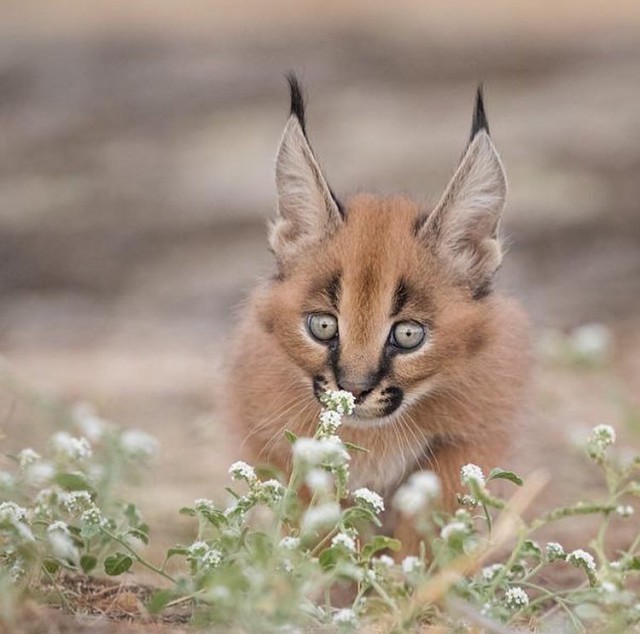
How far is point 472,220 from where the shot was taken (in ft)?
18.7

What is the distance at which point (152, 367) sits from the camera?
10531mm

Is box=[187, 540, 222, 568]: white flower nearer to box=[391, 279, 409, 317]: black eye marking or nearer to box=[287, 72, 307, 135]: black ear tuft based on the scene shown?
box=[391, 279, 409, 317]: black eye marking

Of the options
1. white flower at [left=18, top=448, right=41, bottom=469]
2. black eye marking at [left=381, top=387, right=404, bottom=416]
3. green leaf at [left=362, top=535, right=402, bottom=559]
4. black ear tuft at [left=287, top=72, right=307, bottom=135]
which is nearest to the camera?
green leaf at [left=362, top=535, right=402, bottom=559]

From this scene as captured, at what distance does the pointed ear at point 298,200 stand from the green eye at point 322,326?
0.47 meters

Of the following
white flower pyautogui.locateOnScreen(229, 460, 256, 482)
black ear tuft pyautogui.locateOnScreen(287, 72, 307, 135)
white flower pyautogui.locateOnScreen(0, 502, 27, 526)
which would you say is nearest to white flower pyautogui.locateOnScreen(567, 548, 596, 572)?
white flower pyautogui.locateOnScreen(229, 460, 256, 482)

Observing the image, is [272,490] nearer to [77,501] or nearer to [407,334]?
[77,501]

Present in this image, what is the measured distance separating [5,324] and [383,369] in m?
7.17

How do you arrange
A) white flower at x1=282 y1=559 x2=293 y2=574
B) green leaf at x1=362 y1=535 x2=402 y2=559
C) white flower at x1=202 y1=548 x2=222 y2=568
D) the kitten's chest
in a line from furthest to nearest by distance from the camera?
the kitten's chest, white flower at x1=202 y1=548 x2=222 y2=568, green leaf at x1=362 y1=535 x2=402 y2=559, white flower at x1=282 y1=559 x2=293 y2=574

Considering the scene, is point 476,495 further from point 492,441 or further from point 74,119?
point 74,119

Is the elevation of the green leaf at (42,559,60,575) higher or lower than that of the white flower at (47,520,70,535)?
lower

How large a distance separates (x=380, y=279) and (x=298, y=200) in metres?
0.70

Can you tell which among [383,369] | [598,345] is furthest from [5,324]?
[383,369]

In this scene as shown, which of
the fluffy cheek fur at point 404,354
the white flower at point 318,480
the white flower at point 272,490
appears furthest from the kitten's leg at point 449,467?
the white flower at point 318,480

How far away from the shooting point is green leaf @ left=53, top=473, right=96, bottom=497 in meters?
4.66
